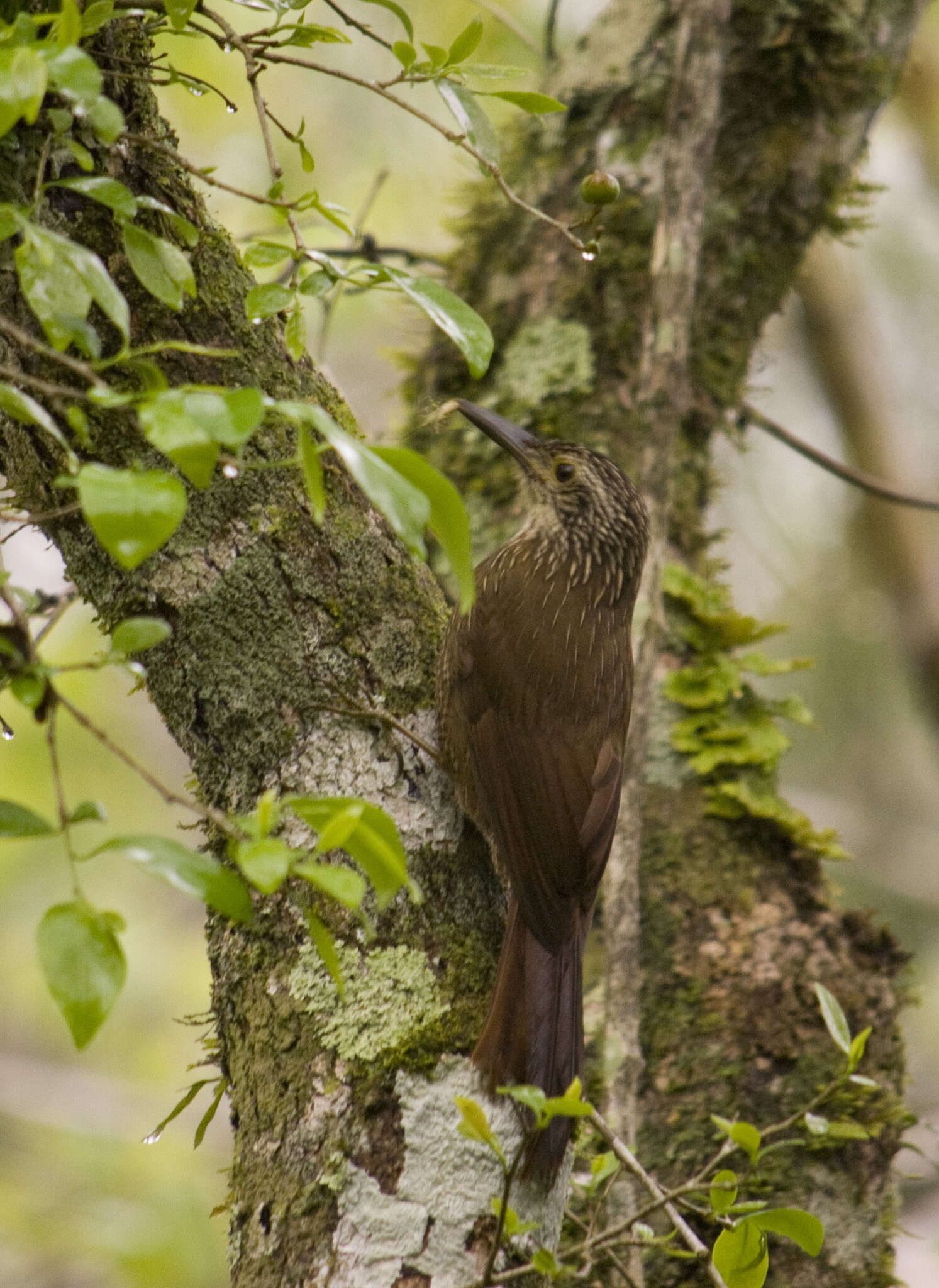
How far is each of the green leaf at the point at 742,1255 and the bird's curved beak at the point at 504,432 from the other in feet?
5.71

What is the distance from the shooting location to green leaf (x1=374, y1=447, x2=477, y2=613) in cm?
111

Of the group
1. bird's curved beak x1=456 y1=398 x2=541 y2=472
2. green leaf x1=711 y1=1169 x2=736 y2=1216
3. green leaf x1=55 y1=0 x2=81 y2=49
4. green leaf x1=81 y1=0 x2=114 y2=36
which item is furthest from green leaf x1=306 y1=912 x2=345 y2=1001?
bird's curved beak x1=456 y1=398 x2=541 y2=472

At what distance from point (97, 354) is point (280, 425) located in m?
0.57

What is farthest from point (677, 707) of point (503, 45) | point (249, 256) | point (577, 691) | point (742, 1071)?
point (503, 45)

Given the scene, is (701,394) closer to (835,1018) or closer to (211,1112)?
(835,1018)

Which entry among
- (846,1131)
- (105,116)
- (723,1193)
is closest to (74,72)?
(105,116)

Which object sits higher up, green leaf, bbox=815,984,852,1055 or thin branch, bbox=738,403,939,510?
thin branch, bbox=738,403,939,510

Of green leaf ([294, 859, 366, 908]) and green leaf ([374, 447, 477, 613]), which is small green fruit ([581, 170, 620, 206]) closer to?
green leaf ([374, 447, 477, 613])

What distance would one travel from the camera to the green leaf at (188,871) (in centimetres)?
104

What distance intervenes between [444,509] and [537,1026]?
1.02 m

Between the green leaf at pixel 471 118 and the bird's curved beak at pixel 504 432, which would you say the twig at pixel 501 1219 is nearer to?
the green leaf at pixel 471 118

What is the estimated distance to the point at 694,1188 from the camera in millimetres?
1599

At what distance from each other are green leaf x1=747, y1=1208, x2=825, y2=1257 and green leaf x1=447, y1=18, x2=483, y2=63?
152cm

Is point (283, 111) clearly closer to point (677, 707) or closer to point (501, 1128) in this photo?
point (677, 707)
